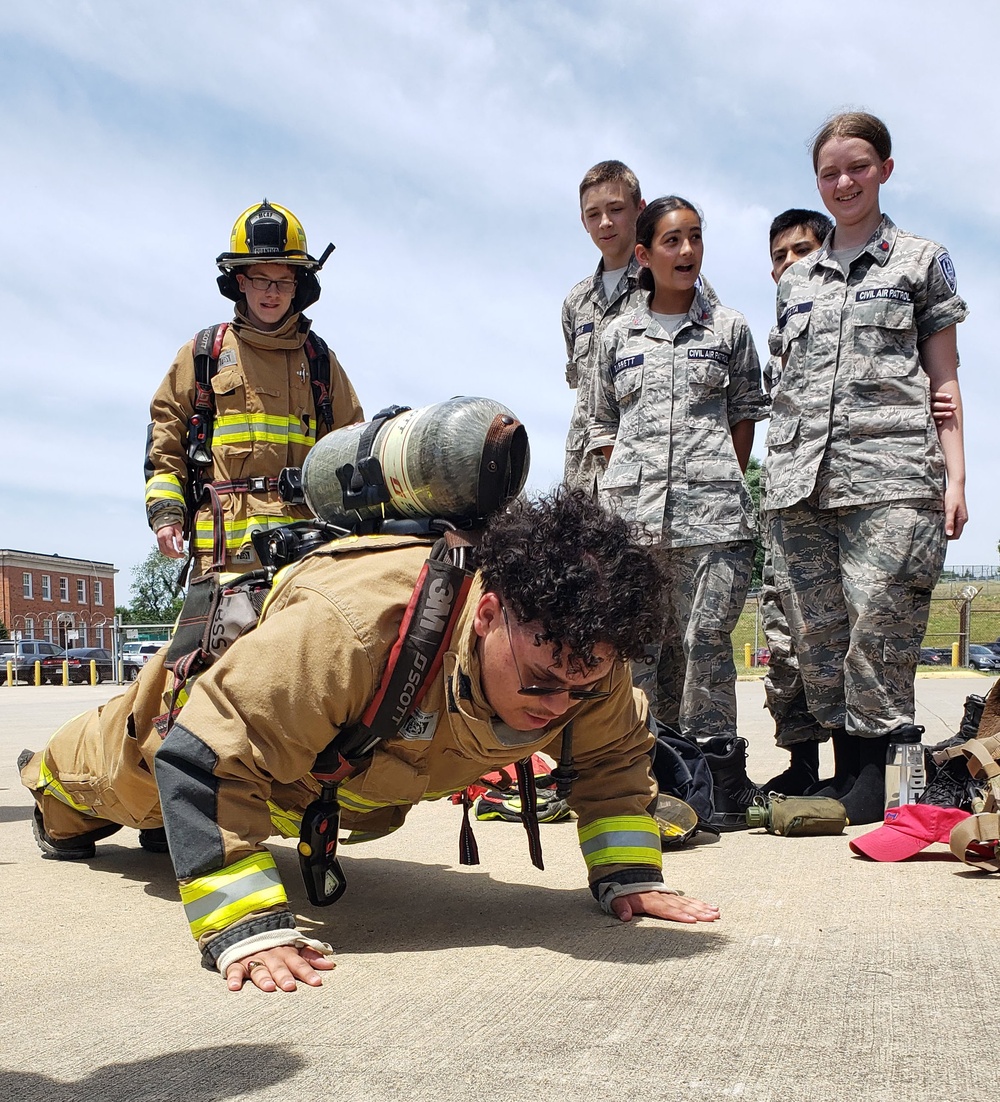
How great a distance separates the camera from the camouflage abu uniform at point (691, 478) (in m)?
4.62

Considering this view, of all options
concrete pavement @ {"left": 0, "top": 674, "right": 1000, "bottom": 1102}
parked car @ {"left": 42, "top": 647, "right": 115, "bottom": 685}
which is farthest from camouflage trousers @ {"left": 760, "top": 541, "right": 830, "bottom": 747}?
parked car @ {"left": 42, "top": 647, "right": 115, "bottom": 685}

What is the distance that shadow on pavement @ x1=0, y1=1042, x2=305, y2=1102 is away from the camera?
1.76m

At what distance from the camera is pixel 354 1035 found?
204 centimetres

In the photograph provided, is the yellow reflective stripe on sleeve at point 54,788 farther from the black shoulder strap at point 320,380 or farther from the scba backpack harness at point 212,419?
the black shoulder strap at point 320,380

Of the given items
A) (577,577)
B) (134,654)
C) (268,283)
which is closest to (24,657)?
(134,654)

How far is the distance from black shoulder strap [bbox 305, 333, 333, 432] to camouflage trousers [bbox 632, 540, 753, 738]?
1.59 meters

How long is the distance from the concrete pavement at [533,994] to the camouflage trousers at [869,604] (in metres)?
0.72

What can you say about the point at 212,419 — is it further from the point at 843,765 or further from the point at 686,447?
the point at 843,765

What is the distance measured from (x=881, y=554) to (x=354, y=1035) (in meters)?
2.93

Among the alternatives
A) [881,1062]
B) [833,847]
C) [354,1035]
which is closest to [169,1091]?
[354,1035]

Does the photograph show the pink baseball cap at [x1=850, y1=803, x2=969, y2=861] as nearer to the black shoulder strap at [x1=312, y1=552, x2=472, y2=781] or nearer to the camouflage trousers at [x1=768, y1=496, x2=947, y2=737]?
the camouflage trousers at [x1=768, y1=496, x2=947, y2=737]

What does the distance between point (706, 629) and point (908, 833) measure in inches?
46.7

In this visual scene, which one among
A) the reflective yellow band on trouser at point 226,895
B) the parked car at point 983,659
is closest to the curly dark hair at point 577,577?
the reflective yellow band on trouser at point 226,895

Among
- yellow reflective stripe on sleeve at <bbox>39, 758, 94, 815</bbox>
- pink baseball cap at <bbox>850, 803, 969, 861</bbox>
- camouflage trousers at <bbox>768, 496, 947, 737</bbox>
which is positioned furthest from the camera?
camouflage trousers at <bbox>768, 496, 947, 737</bbox>
